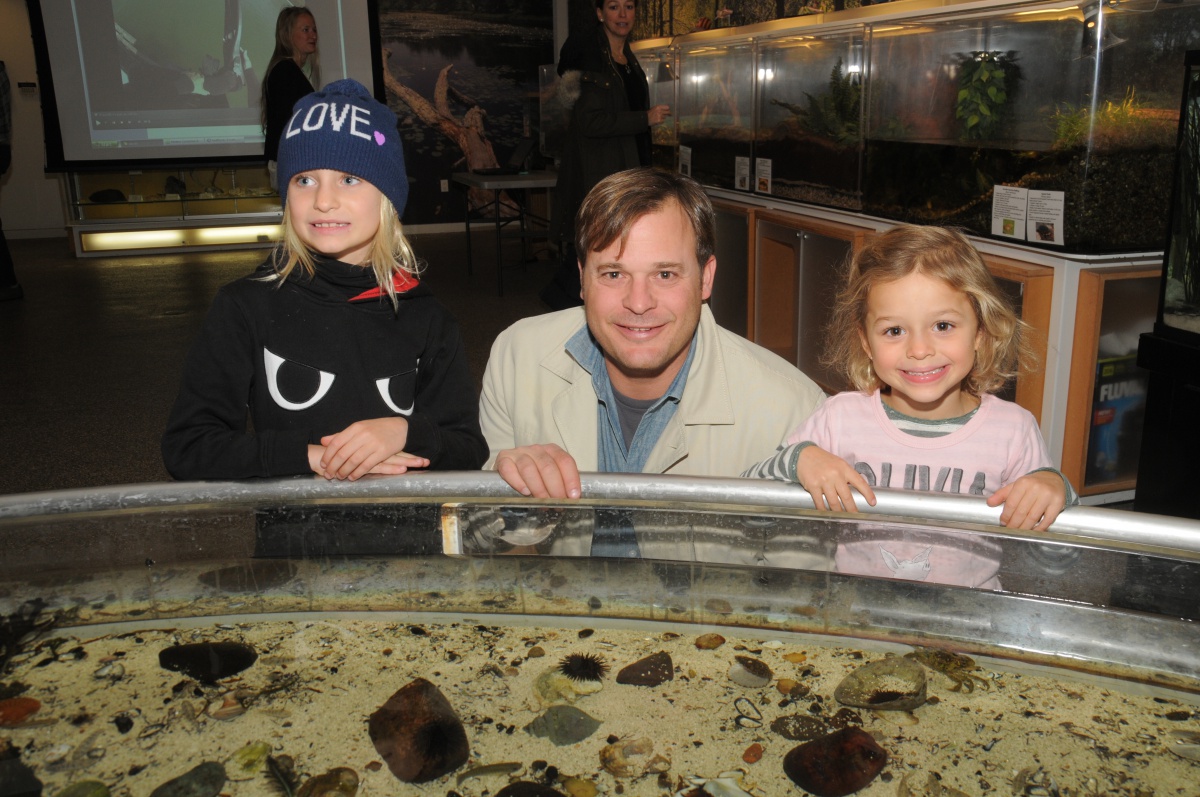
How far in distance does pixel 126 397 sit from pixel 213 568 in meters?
4.14

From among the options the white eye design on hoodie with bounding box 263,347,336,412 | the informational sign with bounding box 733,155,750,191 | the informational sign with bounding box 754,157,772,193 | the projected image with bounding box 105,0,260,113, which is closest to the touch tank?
the white eye design on hoodie with bounding box 263,347,336,412

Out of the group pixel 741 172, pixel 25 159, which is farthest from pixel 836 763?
pixel 25 159

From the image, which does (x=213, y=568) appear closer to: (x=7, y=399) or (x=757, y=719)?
(x=757, y=719)

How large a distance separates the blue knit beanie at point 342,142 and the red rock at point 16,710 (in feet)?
3.13

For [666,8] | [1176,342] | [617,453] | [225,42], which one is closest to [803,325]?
[1176,342]

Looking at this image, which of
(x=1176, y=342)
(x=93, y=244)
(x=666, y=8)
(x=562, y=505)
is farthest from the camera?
(x=93, y=244)

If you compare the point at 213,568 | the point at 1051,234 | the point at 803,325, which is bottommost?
the point at 803,325

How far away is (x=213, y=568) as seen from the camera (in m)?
1.21

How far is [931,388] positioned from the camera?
1.49m

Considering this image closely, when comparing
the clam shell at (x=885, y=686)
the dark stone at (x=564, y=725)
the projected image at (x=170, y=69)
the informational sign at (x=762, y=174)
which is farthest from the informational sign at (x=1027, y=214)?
the projected image at (x=170, y=69)

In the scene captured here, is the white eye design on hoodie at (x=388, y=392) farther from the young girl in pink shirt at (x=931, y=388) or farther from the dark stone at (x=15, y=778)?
the dark stone at (x=15, y=778)

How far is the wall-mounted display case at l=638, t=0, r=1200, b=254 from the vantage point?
2.77 meters

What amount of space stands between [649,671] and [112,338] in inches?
237

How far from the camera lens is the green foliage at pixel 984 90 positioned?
3105mm
